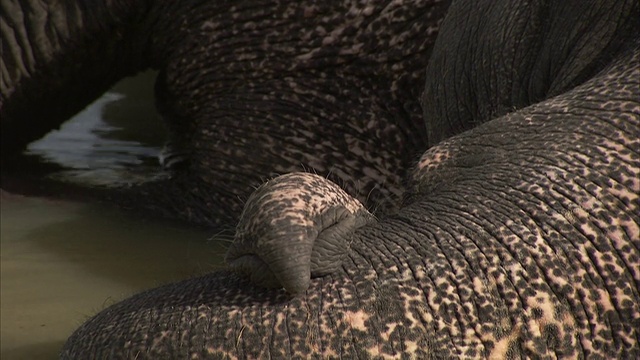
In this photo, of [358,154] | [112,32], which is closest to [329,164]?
[358,154]

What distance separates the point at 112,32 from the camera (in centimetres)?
438

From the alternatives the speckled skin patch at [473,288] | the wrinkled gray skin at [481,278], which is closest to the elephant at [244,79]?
the wrinkled gray skin at [481,278]

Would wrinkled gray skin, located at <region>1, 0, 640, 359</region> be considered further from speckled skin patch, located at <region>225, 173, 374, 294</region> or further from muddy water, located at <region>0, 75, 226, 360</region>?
muddy water, located at <region>0, 75, 226, 360</region>

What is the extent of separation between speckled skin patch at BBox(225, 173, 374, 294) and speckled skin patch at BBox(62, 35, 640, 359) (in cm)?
3

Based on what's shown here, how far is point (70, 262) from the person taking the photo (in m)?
3.55

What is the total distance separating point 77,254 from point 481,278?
2.01 m

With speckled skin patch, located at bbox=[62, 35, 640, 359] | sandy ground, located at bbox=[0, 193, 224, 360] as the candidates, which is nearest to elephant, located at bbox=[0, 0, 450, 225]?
sandy ground, located at bbox=[0, 193, 224, 360]

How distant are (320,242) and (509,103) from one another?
3.97 ft

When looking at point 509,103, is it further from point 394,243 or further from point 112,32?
point 112,32

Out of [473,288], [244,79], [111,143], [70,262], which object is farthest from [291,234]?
[111,143]

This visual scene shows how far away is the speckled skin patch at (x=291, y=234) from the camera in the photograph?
1.86 meters

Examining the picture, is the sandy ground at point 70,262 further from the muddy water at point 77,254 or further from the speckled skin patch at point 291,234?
the speckled skin patch at point 291,234

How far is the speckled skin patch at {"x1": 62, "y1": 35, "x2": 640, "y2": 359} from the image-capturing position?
1.83m

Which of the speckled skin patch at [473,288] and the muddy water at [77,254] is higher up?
the speckled skin patch at [473,288]
